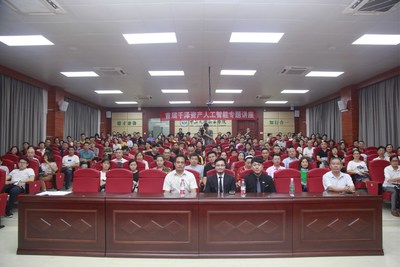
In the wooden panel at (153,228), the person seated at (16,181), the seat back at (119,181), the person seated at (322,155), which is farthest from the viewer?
the person seated at (322,155)

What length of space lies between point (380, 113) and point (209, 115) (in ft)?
31.0

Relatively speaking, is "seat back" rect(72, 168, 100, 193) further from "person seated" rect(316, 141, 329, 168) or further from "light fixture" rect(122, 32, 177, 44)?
"person seated" rect(316, 141, 329, 168)

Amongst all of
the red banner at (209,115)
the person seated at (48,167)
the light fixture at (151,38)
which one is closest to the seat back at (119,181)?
the person seated at (48,167)

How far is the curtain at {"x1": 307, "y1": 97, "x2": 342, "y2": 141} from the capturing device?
12.8m

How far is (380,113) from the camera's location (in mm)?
9445

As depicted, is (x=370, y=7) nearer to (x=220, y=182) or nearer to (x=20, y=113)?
(x=220, y=182)

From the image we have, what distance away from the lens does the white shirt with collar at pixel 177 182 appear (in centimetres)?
408

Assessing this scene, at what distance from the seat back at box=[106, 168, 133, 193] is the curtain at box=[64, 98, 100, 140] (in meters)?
8.68

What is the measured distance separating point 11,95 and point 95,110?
25.1ft

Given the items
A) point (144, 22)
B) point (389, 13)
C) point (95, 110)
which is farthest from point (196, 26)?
point (95, 110)

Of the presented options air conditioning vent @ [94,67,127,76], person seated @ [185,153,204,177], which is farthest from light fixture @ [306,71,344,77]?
air conditioning vent @ [94,67,127,76]

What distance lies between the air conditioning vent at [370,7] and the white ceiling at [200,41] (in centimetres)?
12

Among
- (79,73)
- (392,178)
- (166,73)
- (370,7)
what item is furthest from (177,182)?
(79,73)

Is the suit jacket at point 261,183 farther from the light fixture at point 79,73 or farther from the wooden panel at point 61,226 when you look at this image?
the light fixture at point 79,73
